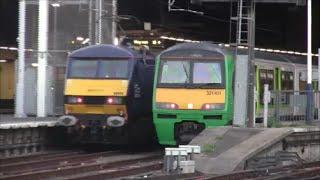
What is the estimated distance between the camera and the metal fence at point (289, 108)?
20.0 meters

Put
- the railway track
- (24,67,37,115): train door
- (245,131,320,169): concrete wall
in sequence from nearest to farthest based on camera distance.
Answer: the railway track
(245,131,320,169): concrete wall
(24,67,37,115): train door

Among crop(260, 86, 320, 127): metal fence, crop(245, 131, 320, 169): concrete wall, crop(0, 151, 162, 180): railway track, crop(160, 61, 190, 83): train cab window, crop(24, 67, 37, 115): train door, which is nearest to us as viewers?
crop(0, 151, 162, 180): railway track

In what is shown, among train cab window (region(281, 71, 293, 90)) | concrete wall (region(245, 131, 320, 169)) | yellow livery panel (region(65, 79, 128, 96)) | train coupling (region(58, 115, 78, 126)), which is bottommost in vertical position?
concrete wall (region(245, 131, 320, 169))

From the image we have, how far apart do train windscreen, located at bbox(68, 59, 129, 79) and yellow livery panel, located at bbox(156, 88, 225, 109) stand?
128 cm

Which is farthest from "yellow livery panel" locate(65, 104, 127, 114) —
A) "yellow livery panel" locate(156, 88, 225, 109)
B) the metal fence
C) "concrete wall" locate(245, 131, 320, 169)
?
"concrete wall" locate(245, 131, 320, 169)

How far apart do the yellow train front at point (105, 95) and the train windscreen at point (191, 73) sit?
912 mm

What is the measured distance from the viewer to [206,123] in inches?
739

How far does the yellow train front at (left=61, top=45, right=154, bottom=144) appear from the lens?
62.6 ft

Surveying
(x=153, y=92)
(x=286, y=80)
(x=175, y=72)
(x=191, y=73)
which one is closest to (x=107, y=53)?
(x=153, y=92)

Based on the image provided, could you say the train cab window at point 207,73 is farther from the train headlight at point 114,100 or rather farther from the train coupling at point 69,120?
the train coupling at point 69,120

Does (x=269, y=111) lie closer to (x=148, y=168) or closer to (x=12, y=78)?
(x=148, y=168)

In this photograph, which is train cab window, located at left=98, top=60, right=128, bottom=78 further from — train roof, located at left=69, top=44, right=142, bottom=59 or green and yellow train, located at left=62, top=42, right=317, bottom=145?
train roof, located at left=69, top=44, right=142, bottom=59

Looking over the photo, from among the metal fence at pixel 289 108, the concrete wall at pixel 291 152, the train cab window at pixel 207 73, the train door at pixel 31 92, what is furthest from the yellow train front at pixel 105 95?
the concrete wall at pixel 291 152

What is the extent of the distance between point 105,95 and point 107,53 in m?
1.30
